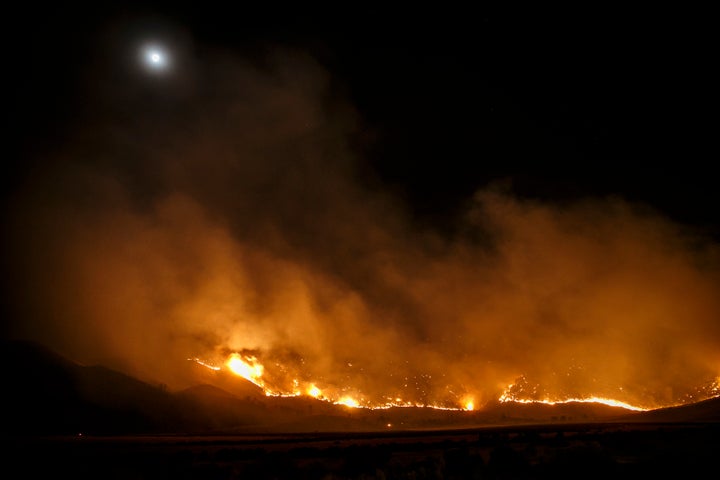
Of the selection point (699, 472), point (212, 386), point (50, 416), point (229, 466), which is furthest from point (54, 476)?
point (212, 386)

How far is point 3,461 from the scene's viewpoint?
25.7 meters

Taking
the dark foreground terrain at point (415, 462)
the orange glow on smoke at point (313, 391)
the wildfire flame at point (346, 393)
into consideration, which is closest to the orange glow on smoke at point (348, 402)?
the wildfire flame at point (346, 393)

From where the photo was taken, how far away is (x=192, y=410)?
7912cm

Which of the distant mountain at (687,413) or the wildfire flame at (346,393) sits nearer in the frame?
the distant mountain at (687,413)

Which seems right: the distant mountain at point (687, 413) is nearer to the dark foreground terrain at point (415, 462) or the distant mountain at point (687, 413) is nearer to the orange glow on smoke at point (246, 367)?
the dark foreground terrain at point (415, 462)

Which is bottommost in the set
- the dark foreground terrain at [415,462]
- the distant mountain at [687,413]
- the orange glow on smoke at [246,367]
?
the dark foreground terrain at [415,462]

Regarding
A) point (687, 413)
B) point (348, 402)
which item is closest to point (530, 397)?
point (687, 413)

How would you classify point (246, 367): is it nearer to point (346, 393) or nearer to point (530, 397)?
point (346, 393)

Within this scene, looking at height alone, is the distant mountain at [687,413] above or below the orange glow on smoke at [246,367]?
below

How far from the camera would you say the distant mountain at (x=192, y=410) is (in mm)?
63531

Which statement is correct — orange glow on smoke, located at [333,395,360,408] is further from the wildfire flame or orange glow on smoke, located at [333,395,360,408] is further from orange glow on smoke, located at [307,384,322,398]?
orange glow on smoke, located at [307,384,322,398]

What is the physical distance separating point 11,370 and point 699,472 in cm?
8483

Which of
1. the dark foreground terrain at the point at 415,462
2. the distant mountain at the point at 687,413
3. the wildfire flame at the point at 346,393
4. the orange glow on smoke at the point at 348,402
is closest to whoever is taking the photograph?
the dark foreground terrain at the point at 415,462

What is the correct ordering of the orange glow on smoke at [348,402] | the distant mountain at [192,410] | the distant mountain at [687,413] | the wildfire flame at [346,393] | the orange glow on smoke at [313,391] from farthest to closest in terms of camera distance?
1. the orange glow on smoke at [348,402]
2. the orange glow on smoke at [313,391]
3. the wildfire flame at [346,393]
4. the distant mountain at [192,410]
5. the distant mountain at [687,413]
